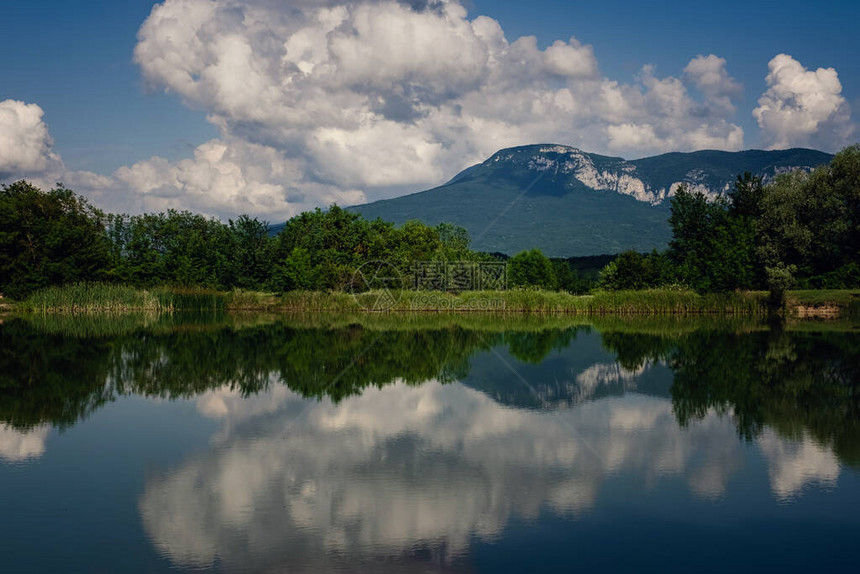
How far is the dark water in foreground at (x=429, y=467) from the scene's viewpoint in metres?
4.90

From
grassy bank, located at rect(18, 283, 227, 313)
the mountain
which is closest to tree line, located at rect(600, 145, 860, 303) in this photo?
grassy bank, located at rect(18, 283, 227, 313)

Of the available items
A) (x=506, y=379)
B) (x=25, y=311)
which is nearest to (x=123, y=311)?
(x=25, y=311)

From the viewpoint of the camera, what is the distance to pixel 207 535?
515 cm

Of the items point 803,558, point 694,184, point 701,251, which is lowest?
point 803,558

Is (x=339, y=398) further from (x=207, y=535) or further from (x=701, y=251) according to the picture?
(x=701, y=251)

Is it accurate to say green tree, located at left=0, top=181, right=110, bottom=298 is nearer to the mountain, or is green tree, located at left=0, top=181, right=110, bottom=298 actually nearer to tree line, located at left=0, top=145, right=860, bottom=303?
tree line, located at left=0, top=145, right=860, bottom=303

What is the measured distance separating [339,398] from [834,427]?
730cm

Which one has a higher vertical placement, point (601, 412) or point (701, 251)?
point (701, 251)

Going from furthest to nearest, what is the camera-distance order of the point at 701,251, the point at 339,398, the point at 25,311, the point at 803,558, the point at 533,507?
the point at 701,251 → the point at 25,311 → the point at 339,398 → the point at 533,507 → the point at 803,558
